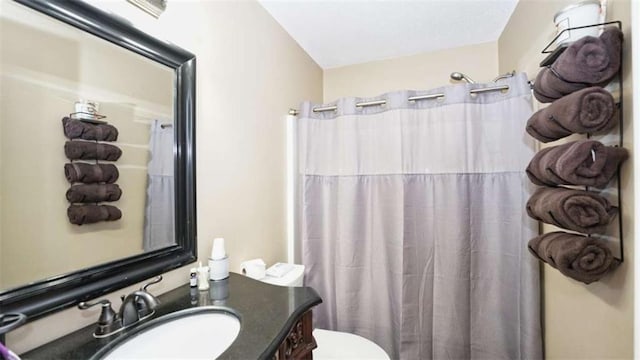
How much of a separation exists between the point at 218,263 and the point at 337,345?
83cm

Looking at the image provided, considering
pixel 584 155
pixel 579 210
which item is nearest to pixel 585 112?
pixel 584 155

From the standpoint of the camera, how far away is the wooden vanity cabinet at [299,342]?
80 cm

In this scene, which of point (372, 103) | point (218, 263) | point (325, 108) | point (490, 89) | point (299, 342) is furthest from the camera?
point (325, 108)

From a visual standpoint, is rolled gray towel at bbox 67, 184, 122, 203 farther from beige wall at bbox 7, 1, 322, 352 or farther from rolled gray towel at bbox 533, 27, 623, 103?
rolled gray towel at bbox 533, 27, 623, 103

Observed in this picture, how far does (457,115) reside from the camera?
5.37ft

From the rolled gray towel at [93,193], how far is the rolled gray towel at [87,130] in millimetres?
146

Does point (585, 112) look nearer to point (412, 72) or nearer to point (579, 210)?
point (579, 210)

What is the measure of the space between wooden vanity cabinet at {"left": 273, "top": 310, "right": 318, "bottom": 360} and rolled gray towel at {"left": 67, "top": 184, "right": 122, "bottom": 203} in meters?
0.72

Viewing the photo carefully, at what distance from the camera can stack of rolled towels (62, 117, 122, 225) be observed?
31.2 inches

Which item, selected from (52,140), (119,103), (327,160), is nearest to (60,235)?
(52,140)

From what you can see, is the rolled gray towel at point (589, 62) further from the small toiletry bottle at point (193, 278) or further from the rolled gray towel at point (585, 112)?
the small toiletry bottle at point (193, 278)

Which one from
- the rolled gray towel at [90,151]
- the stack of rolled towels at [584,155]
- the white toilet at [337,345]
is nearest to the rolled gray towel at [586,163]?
the stack of rolled towels at [584,155]

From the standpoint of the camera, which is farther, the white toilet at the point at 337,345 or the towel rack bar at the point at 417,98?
the towel rack bar at the point at 417,98

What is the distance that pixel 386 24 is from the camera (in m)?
1.86
